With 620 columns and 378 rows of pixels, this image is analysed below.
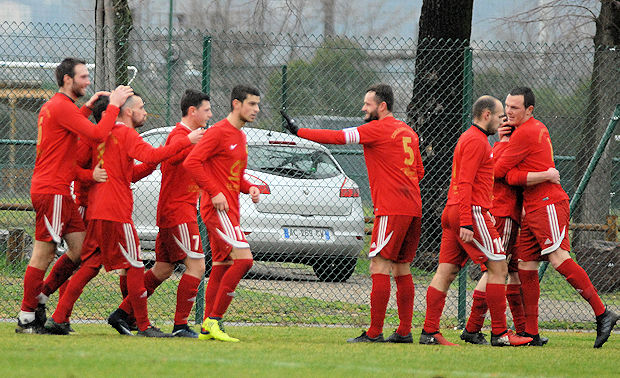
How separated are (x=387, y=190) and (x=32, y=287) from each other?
2.92m

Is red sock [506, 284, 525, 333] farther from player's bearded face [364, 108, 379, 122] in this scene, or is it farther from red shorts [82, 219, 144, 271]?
red shorts [82, 219, 144, 271]

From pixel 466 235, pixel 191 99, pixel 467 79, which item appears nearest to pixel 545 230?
pixel 466 235

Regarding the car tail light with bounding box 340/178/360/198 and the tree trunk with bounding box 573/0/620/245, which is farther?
the car tail light with bounding box 340/178/360/198

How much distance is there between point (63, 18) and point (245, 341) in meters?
30.0

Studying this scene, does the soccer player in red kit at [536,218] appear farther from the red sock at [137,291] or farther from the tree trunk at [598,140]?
the red sock at [137,291]

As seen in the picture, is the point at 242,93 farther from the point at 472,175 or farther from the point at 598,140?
the point at 598,140

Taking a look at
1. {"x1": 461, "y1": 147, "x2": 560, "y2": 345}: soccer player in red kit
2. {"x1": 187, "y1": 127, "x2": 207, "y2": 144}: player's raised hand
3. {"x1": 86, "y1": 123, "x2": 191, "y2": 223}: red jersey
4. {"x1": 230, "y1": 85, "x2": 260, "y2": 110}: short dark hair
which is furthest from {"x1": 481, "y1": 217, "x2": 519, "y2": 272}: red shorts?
{"x1": 86, "y1": 123, "x2": 191, "y2": 223}: red jersey

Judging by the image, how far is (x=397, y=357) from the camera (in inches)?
270

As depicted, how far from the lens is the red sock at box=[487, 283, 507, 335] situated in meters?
7.95

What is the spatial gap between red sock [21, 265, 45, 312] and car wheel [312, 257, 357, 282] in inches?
153

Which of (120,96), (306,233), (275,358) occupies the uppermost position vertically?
(120,96)

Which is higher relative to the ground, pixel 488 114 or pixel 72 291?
pixel 488 114

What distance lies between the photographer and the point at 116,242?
24.6ft

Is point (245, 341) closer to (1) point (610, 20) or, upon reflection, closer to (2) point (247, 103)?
(2) point (247, 103)
